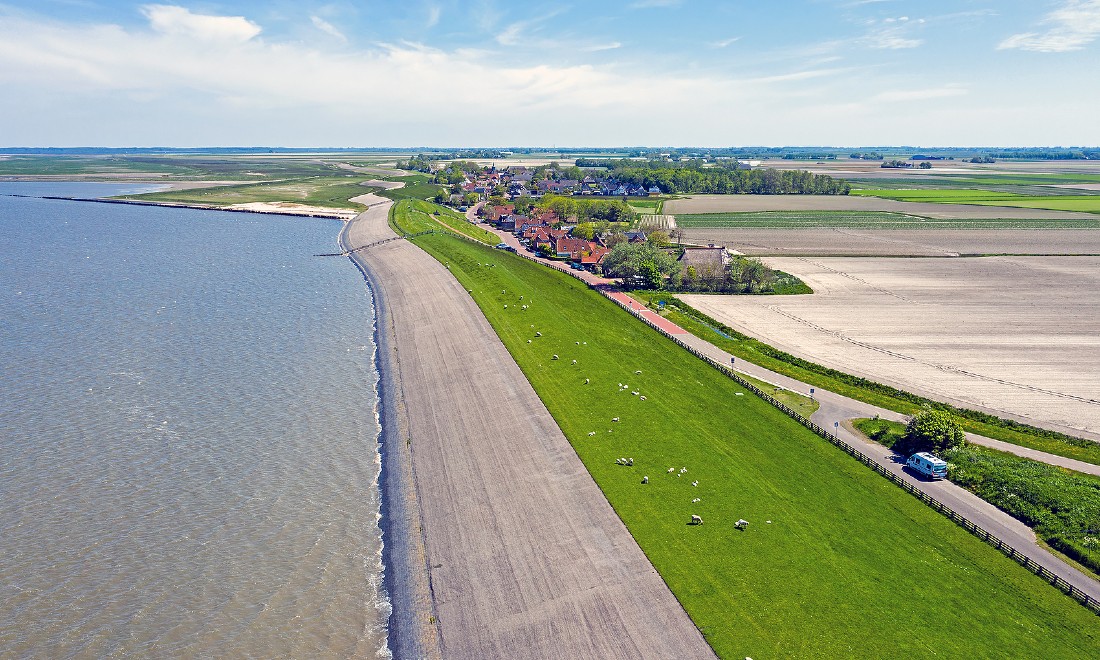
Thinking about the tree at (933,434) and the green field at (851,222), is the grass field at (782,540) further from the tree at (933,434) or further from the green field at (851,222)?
the green field at (851,222)

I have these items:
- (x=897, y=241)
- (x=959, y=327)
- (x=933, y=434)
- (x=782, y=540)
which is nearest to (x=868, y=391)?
(x=933, y=434)

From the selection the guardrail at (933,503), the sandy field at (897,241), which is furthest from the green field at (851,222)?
the guardrail at (933,503)

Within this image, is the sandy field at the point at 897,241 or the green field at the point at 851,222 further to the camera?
the green field at the point at 851,222

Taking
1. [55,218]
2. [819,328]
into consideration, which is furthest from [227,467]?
[55,218]

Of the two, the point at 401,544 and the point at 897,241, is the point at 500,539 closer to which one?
A: the point at 401,544

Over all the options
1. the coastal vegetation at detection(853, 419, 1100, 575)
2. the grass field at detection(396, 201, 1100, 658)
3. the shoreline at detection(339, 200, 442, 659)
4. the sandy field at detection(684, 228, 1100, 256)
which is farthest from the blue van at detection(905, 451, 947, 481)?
the sandy field at detection(684, 228, 1100, 256)

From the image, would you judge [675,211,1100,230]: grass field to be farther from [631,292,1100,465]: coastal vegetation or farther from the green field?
[631,292,1100,465]: coastal vegetation
